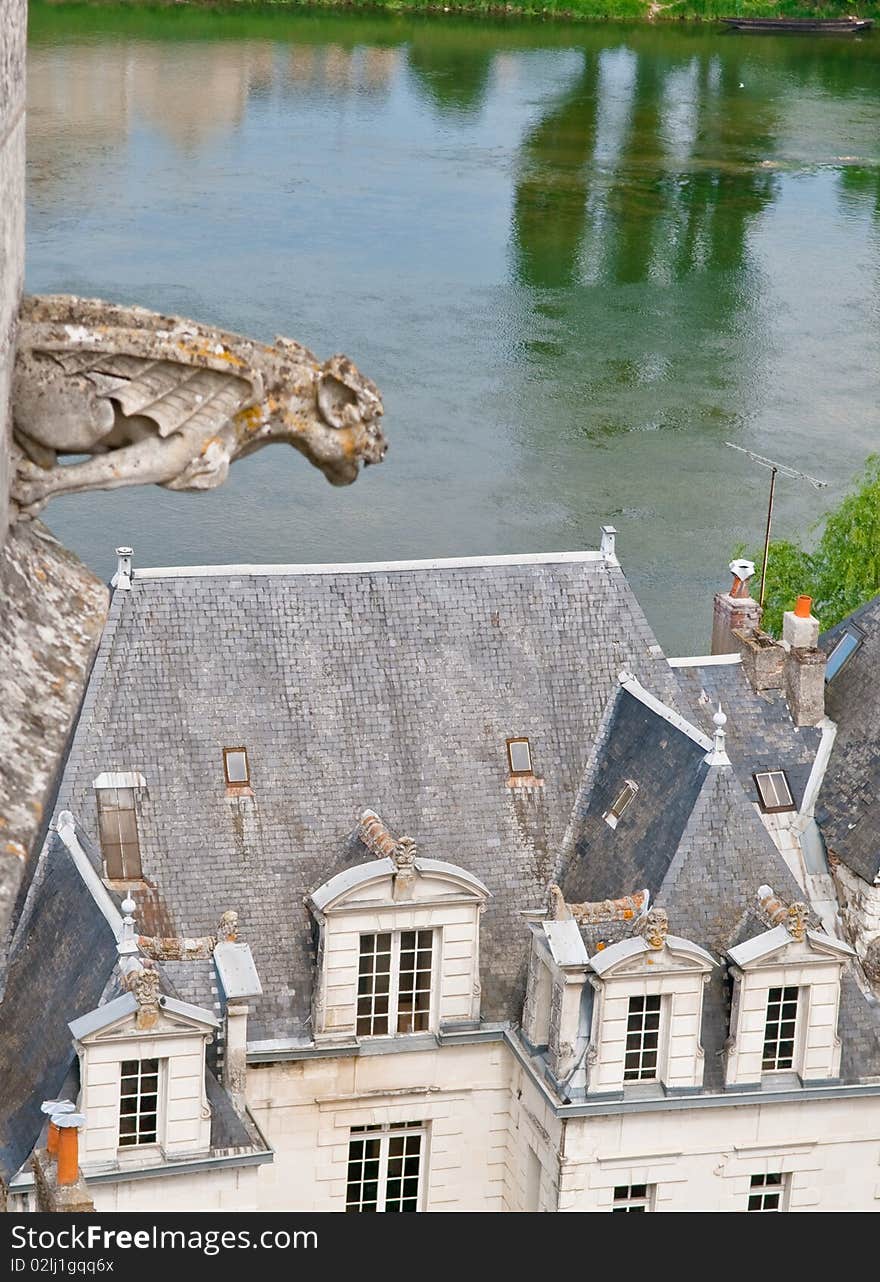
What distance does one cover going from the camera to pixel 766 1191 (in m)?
33.6

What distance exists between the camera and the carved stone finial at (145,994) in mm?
27094

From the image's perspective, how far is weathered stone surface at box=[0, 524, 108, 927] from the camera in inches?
296

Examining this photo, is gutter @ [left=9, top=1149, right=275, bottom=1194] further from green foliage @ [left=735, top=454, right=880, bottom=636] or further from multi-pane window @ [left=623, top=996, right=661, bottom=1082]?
green foliage @ [left=735, top=454, right=880, bottom=636]

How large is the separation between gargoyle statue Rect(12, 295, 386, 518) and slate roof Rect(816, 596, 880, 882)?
97.0ft

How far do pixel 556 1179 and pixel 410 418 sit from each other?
47.5 metres

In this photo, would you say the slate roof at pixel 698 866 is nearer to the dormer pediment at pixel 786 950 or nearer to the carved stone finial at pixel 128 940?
the dormer pediment at pixel 786 950

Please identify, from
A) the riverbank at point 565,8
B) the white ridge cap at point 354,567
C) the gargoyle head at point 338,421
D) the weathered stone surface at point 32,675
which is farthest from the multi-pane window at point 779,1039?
the riverbank at point 565,8

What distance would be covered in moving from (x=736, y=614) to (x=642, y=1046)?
10.1m

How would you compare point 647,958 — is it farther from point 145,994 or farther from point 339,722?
point 145,994

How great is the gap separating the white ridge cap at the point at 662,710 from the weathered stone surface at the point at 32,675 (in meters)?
26.1

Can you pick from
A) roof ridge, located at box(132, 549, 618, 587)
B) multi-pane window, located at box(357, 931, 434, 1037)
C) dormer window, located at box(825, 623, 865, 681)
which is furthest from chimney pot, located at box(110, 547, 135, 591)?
dormer window, located at box(825, 623, 865, 681)

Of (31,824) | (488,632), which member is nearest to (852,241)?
(488,632)

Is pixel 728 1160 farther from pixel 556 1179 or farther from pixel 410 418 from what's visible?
pixel 410 418

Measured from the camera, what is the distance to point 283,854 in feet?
109
